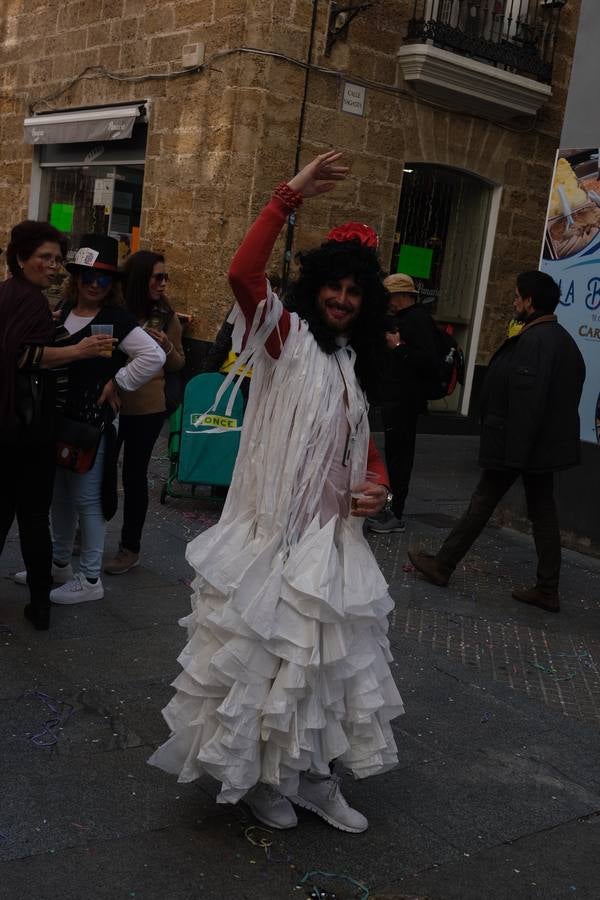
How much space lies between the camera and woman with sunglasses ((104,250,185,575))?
6.07 m

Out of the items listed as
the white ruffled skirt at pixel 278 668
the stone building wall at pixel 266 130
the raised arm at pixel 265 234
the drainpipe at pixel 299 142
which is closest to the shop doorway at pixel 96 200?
the stone building wall at pixel 266 130

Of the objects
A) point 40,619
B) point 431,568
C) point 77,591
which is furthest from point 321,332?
point 431,568

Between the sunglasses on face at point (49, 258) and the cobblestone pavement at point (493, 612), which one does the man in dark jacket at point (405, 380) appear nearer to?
the cobblestone pavement at point (493, 612)

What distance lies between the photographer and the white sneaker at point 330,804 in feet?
11.3

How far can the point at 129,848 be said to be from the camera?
3.21m

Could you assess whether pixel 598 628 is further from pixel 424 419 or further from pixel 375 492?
pixel 424 419

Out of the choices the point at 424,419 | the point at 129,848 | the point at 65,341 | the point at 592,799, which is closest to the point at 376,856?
the point at 129,848

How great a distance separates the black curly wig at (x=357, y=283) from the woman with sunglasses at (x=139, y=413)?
2626 millimetres

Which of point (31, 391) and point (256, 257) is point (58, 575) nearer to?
point (31, 391)

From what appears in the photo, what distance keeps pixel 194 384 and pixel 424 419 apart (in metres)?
5.74

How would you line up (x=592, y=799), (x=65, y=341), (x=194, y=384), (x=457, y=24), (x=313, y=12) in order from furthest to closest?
1. (x=457, y=24)
2. (x=313, y=12)
3. (x=194, y=384)
4. (x=65, y=341)
5. (x=592, y=799)

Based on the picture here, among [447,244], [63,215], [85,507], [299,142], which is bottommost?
[85,507]

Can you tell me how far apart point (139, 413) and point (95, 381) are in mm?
862

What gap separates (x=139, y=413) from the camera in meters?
6.05
